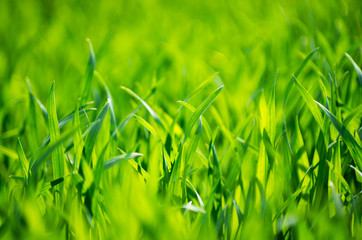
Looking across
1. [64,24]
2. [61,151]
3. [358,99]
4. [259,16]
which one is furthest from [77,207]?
[259,16]

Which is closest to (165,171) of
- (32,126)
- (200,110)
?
(200,110)

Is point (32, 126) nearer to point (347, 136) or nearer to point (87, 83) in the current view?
point (87, 83)

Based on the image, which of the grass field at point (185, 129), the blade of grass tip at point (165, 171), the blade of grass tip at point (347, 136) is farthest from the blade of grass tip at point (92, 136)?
the blade of grass tip at point (347, 136)

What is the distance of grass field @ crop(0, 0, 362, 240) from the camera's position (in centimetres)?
67

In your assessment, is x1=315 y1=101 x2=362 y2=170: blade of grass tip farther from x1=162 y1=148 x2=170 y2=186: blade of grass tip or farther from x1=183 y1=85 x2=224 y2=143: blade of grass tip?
x1=162 y1=148 x2=170 y2=186: blade of grass tip

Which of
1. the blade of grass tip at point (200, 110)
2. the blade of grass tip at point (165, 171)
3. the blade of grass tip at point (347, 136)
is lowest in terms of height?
the blade of grass tip at point (347, 136)

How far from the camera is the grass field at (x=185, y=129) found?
0.67 m

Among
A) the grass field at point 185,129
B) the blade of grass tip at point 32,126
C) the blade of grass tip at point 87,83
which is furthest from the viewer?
the blade of grass tip at point 87,83

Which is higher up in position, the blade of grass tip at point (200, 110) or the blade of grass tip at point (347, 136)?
the blade of grass tip at point (200, 110)

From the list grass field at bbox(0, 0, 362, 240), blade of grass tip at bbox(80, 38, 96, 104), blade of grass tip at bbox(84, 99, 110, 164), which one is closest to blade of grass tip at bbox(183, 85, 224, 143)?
grass field at bbox(0, 0, 362, 240)

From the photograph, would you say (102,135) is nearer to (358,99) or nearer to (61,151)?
(61,151)

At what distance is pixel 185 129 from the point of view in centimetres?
88

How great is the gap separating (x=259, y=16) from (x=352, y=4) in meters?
0.52

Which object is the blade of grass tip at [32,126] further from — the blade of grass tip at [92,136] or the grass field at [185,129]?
the blade of grass tip at [92,136]
